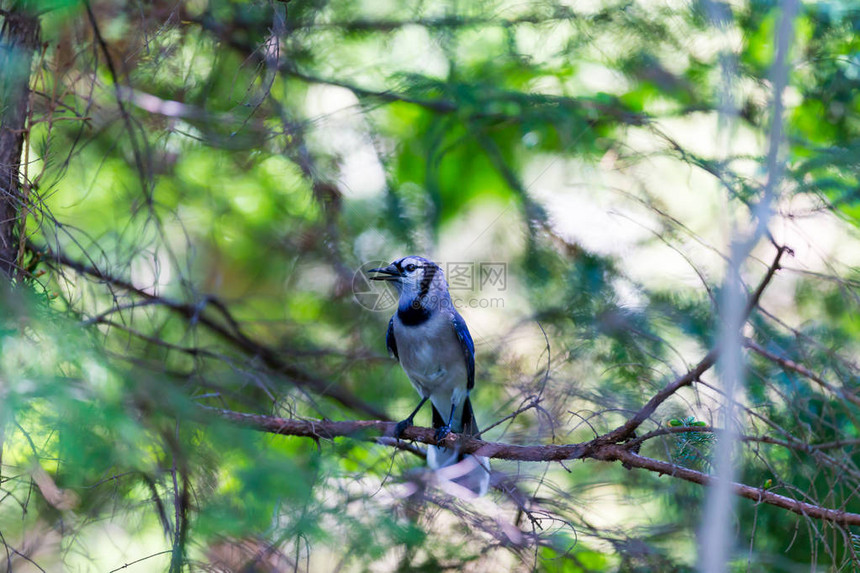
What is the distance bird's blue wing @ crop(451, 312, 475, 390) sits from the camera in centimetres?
401

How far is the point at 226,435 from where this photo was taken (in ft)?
6.99

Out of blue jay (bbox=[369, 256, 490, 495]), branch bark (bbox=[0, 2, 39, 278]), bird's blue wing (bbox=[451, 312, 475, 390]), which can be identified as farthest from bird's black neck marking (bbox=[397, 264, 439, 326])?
branch bark (bbox=[0, 2, 39, 278])

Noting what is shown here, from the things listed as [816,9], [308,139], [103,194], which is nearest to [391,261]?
[308,139]

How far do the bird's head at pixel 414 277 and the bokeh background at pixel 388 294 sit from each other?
0.33ft

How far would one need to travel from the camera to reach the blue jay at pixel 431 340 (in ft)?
12.7

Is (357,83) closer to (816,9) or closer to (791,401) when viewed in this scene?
(816,9)

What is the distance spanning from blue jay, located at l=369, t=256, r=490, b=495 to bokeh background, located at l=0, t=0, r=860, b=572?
10 centimetres

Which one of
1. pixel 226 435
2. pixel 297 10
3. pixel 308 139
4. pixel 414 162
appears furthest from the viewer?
pixel 414 162

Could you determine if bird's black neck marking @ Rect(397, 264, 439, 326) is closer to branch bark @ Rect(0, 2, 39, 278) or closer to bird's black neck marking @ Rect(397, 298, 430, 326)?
bird's black neck marking @ Rect(397, 298, 430, 326)

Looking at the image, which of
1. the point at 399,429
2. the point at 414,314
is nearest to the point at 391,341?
the point at 414,314

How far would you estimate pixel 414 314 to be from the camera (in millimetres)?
4055

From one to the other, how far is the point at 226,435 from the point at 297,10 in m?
2.26

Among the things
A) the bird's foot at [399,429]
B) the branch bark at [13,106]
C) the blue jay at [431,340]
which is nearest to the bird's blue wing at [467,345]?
the blue jay at [431,340]

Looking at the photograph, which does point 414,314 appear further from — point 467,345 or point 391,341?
point 467,345
